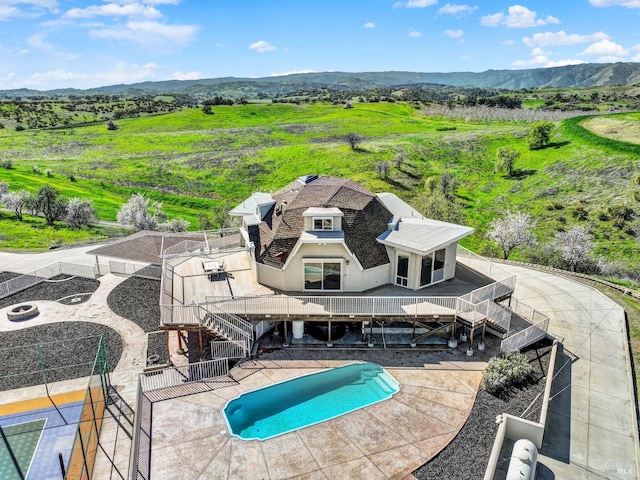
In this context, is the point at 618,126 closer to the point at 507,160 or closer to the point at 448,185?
the point at 507,160

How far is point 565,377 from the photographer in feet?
59.9

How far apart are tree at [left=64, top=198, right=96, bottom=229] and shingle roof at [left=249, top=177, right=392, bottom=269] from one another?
3155cm

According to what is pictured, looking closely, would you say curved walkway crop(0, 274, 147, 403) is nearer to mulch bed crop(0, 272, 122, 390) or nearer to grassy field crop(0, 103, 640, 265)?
mulch bed crop(0, 272, 122, 390)

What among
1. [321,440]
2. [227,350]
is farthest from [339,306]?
[321,440]

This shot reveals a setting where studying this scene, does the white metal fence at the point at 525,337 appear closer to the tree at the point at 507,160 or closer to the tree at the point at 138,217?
the tree at the point at 138,217

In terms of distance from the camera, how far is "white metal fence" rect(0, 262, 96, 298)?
26.6 meters

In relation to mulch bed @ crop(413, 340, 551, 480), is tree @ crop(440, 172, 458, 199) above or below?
above

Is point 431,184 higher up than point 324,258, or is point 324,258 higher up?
point 324,258

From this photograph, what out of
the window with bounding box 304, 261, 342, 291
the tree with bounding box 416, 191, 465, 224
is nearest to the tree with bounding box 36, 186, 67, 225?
the window with bounding box 304, 261, 342, 291

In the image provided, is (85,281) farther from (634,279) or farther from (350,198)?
(634,279)

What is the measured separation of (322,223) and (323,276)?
8.98ft

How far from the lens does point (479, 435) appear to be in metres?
14.5

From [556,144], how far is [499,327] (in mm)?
58241

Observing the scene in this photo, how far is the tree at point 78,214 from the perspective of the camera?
152ft
